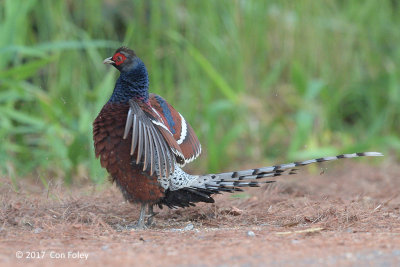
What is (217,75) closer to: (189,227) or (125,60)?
(125,60)

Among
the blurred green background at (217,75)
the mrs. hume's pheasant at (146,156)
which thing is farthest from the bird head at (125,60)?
the blurred green background at (217,75)

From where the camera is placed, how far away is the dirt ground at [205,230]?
2799 millimetres

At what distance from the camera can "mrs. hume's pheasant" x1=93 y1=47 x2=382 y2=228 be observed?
3756 mm

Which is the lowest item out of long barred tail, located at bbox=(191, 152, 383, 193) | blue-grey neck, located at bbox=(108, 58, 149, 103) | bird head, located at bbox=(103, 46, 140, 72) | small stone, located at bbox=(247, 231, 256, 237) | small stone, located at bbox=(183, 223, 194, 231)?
small stone, located at bbox=(183, 223, 194, 231)

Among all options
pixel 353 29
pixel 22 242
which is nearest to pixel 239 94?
pixel 353 29

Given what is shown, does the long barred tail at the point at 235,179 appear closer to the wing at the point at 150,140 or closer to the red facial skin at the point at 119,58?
the wing at the point at 150,140

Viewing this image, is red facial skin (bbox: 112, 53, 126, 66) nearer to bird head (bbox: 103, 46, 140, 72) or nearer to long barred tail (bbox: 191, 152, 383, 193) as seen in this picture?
bird head (bbox: 103, 46, 140, 72)

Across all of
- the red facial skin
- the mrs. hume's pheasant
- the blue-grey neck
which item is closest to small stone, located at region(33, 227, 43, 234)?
the mrs. hume's pheasant

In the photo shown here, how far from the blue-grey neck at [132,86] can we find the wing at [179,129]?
0.16 meters

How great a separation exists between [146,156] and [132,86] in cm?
67

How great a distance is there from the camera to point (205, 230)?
362cm

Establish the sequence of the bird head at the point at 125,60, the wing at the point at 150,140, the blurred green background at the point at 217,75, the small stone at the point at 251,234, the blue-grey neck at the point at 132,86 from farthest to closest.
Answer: the blurred green background at the point at 217,75 < the bird head at the point at 125,60 < the blue-grey neck at the point at 132,86 < the wing at the point at 150,140 < the small stone at the point at 251,234

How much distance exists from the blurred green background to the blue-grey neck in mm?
1489

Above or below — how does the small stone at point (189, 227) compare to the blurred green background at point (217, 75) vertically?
below
